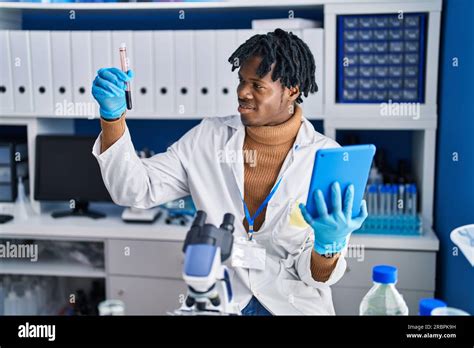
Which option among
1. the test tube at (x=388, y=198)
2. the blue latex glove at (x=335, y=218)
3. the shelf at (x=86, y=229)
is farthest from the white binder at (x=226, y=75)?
the blue latex glove at (x=335, y=218)

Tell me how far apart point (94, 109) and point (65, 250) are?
43 cm

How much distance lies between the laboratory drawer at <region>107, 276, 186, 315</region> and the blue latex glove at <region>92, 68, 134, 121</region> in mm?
930

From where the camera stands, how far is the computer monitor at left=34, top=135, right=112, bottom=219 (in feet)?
5.90

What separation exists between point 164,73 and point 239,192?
75 centimetres

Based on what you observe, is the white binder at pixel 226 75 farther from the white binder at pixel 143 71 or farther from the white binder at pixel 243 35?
the white binder at pixel 143 71

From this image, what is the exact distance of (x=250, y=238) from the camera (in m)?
0.96

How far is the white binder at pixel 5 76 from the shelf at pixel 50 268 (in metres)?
0.47

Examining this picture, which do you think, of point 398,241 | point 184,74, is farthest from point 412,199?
point 184,74

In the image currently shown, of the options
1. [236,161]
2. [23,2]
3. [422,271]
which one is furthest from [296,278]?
[23,2]

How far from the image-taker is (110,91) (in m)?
0.80

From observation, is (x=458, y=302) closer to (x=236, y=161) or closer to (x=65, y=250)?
(x=236, y=161)

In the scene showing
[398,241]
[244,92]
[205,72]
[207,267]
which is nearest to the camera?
[207,267]

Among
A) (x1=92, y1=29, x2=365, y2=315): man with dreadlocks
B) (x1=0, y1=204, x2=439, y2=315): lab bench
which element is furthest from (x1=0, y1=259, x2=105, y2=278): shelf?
(x1=92, y1=29, x2=365, y2=315): man with dreadlocks

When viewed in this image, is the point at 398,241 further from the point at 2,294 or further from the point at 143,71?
the point at 2,294
